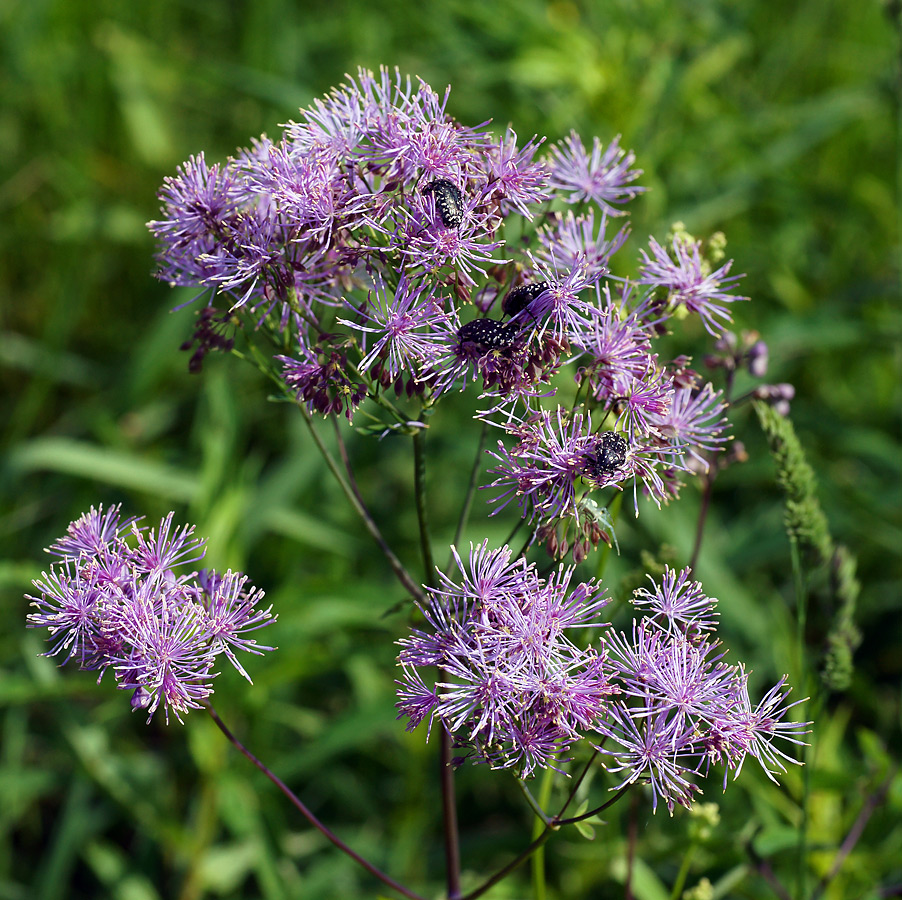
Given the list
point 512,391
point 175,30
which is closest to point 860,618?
point 512,391

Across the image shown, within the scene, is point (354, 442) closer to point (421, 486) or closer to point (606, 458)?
point (421, 486)

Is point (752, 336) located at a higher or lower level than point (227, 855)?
higher

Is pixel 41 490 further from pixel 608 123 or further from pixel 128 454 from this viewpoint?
pixel 608 123

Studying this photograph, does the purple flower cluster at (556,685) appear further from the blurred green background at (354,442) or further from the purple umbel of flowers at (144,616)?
the blurred green background at (354,442)

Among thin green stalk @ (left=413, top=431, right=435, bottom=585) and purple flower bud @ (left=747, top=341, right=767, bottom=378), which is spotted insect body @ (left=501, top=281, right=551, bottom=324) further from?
purple flower bud @ (left=747, top=341, right=767, bottom=378)

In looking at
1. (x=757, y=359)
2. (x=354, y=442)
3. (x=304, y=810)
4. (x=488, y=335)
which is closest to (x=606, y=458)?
(x=488, y=335)

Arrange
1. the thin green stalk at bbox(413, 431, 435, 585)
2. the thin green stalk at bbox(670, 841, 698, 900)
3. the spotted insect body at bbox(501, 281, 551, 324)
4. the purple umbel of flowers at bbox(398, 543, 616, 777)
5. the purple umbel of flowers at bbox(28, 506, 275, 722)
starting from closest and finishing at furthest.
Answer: the purple umbel of flowers at bbox(398, 543, 616, 777), the purple umbel of flowers at bbox(28, 506, 275, 722), the spotted insect body at bbox(501, 281, 551, 324), the thin green stalk at bbox(413, 431, 435, 585), the thin green stalk at bbox(670, 841, 698, 900)

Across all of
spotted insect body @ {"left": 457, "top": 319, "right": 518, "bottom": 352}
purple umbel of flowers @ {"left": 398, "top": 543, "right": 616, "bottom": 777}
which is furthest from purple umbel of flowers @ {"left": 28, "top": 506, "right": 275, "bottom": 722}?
spotted insect body @ {"left": 457, "top": 319, "right": 518, "bottom": 352}
